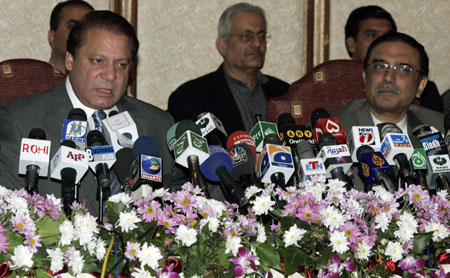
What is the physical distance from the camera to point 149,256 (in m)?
1.93

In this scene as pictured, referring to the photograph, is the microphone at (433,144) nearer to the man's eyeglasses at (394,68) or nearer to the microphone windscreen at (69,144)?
the man's eyeglasses at (394,68)

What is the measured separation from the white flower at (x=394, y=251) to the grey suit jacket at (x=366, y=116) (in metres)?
1.55

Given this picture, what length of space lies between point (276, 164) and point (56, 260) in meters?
0.86

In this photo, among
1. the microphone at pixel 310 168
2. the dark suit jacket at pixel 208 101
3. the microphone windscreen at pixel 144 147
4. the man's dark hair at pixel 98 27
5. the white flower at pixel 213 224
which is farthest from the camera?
the dark suit jacket at pixel 208 101

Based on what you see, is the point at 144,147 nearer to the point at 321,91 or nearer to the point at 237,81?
the point at 321,91

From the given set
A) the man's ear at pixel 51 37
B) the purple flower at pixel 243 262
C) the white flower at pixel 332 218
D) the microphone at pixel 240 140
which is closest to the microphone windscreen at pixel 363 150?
the microphone at pixel 240 140

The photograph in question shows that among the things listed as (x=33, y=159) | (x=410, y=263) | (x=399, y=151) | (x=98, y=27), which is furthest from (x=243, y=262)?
(x=98, y=27)

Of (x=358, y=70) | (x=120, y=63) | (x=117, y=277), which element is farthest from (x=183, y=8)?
(x=117, y=277)

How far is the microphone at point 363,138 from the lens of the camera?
2.73 m

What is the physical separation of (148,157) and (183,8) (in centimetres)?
339

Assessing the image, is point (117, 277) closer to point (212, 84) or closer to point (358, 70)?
point (358, 70)

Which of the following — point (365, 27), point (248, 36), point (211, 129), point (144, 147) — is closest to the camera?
point (144, 147)

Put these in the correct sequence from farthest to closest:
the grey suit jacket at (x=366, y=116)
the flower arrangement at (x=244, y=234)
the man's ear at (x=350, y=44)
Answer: the man's ear at (x=350, y=44) < the grey suit jacket at (x=366, y=116) < the flower arrangement at (x=244, y=234)

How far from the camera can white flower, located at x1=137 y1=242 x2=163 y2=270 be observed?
193 cm
